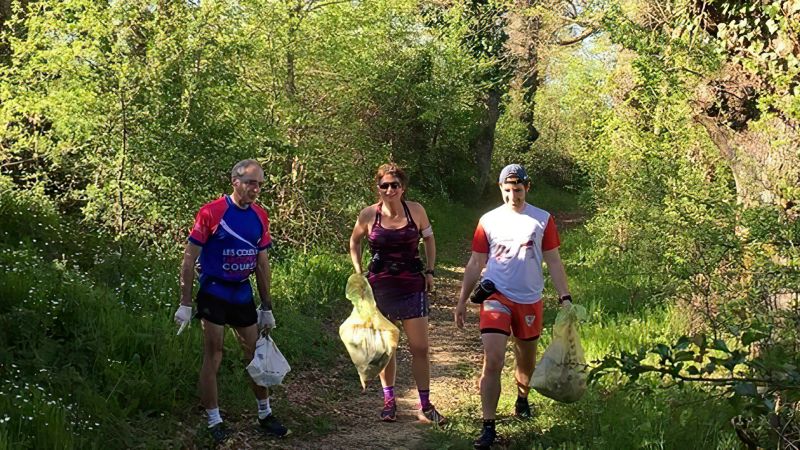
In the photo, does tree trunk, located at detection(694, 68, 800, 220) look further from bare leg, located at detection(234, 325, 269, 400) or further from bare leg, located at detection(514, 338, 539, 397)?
bare leg, located at detection(234, 325, 269, 400)

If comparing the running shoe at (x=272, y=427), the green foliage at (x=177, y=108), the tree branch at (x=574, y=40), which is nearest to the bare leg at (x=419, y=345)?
the running shoe at (x=272, y=427)

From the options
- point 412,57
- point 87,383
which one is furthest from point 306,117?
point 87,383

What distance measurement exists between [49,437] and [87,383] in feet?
2.62

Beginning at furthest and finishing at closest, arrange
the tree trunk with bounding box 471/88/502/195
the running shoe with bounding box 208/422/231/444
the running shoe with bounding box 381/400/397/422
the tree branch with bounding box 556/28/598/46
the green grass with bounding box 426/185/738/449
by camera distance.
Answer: the tree trunk with bounding box 471/88/502/195 → the tree branch with bounding box 556/28/598/46 → the running shoe with bounding box 381/400/397/422 → the running shoe with bounding box 208/422/231/444 → the green grass with bounding box 426/185/738/449

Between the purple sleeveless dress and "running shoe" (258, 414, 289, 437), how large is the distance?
1143mm

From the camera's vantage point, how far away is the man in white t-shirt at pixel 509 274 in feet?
15.3

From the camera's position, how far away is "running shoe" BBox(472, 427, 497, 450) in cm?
461

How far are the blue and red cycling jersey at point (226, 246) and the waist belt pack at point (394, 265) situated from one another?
1.02 m

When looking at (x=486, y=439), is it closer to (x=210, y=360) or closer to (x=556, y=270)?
(x=556, y=270)

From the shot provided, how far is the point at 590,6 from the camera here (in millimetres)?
12375

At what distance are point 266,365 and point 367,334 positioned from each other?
79 cm

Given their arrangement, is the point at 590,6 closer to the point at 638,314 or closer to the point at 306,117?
the point at 306,117

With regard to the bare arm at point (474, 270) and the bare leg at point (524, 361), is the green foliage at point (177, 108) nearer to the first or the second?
the bare arm at point (474, 270)

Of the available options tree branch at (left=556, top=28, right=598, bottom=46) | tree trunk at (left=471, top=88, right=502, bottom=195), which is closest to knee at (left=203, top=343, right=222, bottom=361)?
tree branch at (left=556, top=28, right=598, bottom=46)
